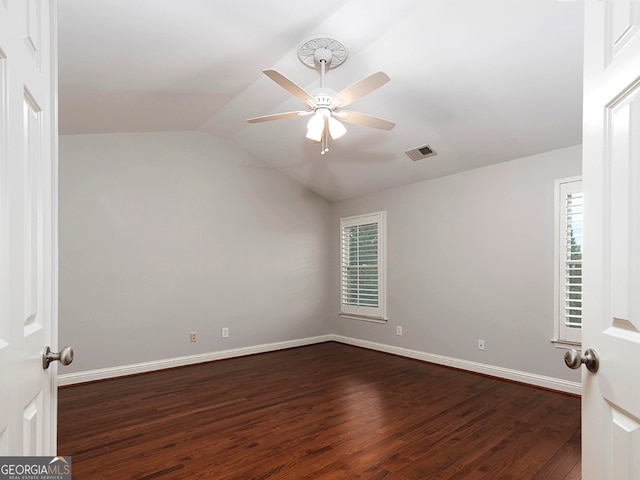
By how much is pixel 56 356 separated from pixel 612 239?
5.12ft

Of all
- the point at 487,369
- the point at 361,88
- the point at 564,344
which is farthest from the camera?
the point at 487,369

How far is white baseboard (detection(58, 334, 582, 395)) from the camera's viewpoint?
377 centimetres

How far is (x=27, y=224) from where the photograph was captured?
0.99 m

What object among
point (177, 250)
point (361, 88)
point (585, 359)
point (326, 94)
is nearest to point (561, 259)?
point (361, 88)

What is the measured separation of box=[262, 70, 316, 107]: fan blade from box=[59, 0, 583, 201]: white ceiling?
393mm

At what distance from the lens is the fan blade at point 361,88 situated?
2.53 m

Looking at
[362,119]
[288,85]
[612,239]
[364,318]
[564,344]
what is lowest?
[364,318]

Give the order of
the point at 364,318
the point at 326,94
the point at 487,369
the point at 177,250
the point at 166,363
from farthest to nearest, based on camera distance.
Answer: the point at 364,318
the point at 177,250
the point at 166,363
the point at 487,369
the point at 326,94

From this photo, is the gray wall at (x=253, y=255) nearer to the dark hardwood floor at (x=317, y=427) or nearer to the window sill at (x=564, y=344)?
the window sill at (x=564, y=344)

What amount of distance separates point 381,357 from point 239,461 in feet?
10.1

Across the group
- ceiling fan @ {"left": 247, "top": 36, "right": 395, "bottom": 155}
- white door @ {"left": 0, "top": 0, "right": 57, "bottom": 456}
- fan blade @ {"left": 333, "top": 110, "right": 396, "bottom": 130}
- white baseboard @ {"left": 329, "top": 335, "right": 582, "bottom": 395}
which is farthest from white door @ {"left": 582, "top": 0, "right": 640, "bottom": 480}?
white baseboard @ {"left": 329, "top": 335, "right": 582, "bottom": 395}

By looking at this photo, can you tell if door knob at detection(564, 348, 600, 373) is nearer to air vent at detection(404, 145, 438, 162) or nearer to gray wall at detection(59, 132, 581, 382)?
gray wall at detection(59, 132, 581, 382)

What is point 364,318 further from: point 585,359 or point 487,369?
point 585,359

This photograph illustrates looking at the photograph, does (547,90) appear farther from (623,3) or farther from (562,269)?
(623,3)
